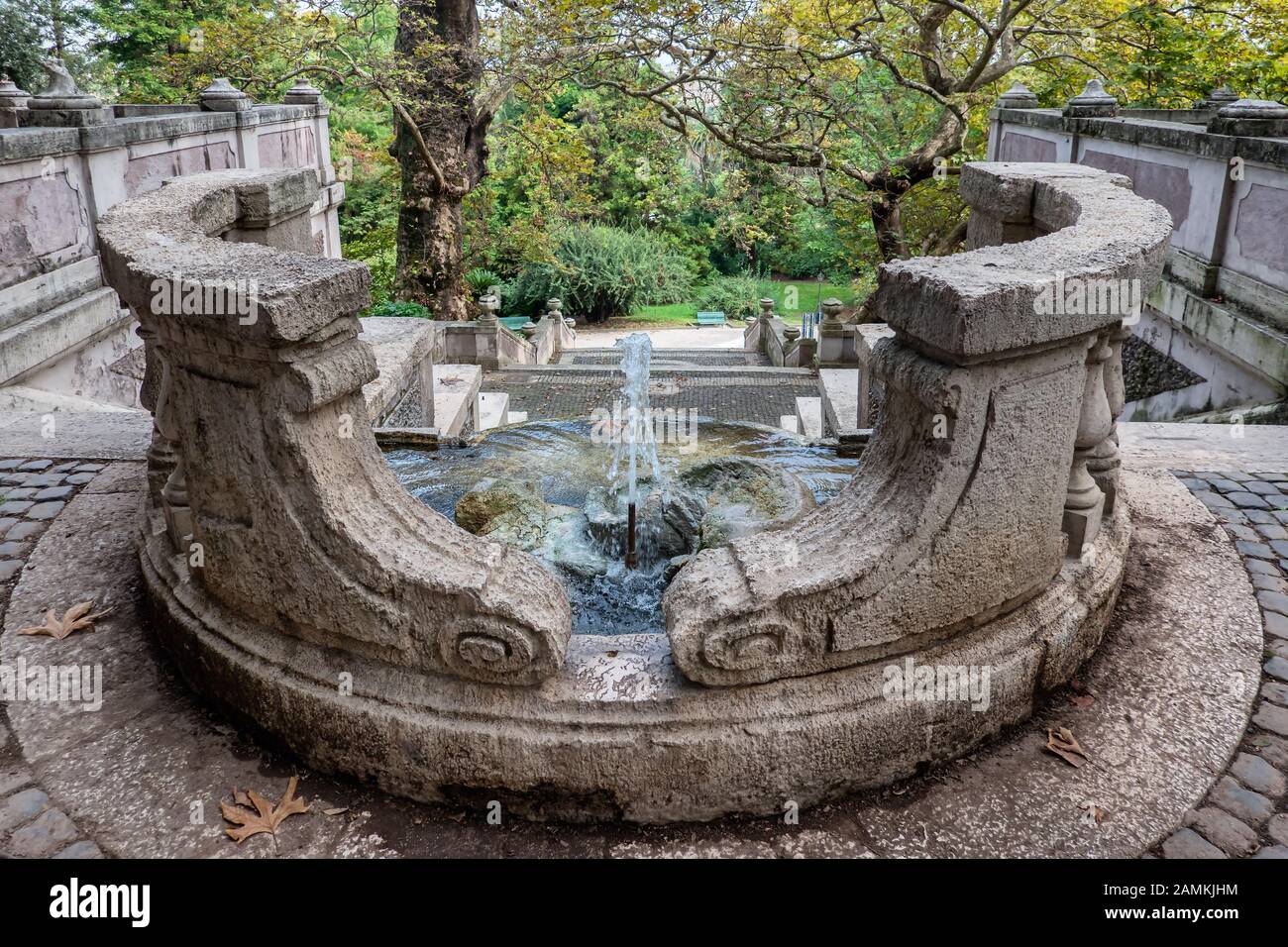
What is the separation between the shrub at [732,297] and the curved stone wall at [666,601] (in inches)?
902

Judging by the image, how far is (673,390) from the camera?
1377 centimetres

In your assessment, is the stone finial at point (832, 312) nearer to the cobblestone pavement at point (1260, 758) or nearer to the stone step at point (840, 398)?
the stone step at point (840, 398)

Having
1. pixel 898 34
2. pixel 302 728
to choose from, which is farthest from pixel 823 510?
pixel 898 34

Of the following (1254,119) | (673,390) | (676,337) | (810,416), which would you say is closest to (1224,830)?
(1254,119)

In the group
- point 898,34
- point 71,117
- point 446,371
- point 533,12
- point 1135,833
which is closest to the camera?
point 1135,833

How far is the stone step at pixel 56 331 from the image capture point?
6551mm

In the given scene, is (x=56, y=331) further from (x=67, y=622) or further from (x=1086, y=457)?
(x=1086, y=457)

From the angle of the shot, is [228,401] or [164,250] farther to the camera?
[164,250]

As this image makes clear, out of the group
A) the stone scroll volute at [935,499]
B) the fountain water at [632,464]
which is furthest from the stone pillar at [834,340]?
the stone scroll volute at [935,499]

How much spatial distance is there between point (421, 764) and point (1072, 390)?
199cm

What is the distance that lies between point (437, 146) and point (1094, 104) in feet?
27.5

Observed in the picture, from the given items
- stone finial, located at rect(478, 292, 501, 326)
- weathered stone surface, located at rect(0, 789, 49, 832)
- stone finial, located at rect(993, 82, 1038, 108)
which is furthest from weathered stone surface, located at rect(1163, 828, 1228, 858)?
stone finial, located at rect(478, 292, 501, 326)

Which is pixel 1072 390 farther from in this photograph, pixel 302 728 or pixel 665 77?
pixel 665 77

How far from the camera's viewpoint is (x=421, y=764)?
244cm
